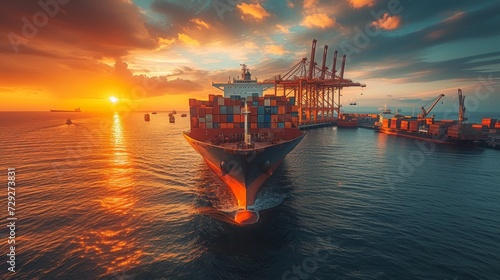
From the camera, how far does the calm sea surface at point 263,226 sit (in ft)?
39.2

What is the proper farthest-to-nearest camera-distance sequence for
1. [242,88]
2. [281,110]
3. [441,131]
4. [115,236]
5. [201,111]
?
→ [441,131] < [242,88] < [201,111] < [281,110] < [115,236]

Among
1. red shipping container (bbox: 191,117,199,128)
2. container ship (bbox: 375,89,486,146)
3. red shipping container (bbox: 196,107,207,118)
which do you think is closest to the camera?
red shipping container (bbox: 196,107,207,118)

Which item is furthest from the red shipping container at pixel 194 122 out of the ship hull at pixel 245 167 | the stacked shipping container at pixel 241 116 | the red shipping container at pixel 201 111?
the ship hull at pixel 245 167

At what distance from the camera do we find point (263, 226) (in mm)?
16109

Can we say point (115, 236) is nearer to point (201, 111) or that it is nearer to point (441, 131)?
point (201, 111)

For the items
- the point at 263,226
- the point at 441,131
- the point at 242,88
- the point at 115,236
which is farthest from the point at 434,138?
the point at 115,236

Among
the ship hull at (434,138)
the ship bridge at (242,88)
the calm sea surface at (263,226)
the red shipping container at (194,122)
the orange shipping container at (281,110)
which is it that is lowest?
the calm sea surface at (263,226)

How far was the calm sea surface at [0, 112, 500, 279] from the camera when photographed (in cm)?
1196

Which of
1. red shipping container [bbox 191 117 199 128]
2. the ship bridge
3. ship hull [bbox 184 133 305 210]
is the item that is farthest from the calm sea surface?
the ship bridge

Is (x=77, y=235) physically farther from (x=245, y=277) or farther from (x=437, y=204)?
(x=437, y=204)

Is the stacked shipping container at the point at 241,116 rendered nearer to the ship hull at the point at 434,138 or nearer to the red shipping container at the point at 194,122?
the red shipping container at the point at 194,122

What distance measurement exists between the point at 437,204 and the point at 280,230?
16605 millimetres

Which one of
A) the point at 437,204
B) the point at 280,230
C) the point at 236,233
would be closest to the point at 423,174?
the point at 437,204

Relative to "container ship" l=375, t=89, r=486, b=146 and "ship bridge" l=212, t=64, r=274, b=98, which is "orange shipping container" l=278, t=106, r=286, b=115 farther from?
"container ship" l=375, t=89, r=486, b=146
